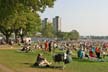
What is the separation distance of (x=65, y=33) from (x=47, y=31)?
36.2 meters

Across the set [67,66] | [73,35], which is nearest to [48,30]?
[73,35]

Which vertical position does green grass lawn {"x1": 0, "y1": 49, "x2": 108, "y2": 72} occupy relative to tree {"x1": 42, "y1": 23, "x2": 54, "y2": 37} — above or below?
below

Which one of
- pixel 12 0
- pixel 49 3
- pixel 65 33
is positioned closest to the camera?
pixel 12 0

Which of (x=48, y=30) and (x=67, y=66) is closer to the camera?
(x=67, y=66)

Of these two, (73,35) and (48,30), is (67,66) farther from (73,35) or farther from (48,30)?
(73,35)

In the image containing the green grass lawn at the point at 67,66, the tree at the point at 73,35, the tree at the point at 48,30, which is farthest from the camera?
the tree at the point at 73,35

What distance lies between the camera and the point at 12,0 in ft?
64.6

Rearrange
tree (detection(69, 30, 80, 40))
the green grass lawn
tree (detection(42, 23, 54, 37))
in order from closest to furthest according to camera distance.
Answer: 1. the green grass lawn
2. tree (detection(42, 23, 54, 37))
3. tree (detection(69, 30, 80, 40))

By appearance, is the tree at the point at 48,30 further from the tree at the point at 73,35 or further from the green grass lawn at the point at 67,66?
the green grass lawn at the point at 67,66

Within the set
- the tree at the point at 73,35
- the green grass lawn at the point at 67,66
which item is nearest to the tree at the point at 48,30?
the tree at the point at 73,35

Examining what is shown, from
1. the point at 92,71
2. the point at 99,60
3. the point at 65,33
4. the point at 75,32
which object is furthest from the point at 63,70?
the point at 75,32

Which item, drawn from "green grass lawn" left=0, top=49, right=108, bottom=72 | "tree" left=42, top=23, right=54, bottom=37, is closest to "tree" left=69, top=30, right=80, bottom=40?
"tree" left=42, top=23, right=54, bottom=37

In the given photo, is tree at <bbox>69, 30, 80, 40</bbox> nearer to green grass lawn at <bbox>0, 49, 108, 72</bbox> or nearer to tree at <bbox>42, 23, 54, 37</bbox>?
tree at <bbox>42, 23, 54, 37</bbox>

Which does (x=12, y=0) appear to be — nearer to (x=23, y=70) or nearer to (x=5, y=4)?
(x=5, y=4)
